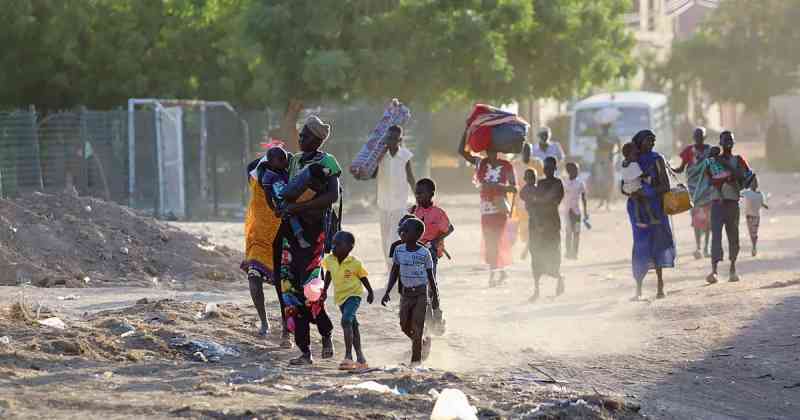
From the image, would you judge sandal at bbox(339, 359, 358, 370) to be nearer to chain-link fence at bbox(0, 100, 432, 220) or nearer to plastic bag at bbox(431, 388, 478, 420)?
plastic bag at bbox(431, 388, 478, 420)

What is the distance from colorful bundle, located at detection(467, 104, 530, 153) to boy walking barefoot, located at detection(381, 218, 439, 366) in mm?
5079

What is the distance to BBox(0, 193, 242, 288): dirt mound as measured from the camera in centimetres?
1453

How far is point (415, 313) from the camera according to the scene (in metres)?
9.24

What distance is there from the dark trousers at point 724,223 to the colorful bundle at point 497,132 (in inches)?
83.3

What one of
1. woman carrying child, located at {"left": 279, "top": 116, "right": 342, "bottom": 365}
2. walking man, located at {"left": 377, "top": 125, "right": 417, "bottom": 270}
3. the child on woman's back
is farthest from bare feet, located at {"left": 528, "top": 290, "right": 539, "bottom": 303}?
woman carrying child, located at {"left": 279, "top": 116, "right": 342, "bottom": 365}

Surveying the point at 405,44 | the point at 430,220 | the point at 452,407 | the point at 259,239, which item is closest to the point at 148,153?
the point at 405,44

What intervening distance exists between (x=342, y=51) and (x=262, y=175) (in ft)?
63.4

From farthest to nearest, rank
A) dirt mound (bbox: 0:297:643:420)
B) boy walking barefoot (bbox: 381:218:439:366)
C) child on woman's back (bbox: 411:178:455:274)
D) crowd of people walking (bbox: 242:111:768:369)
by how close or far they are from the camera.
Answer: child on woman's back (bbox: 411:178:455:274)
boy walking barefoot (bbox: 381:218:439:366)
crowd of people walking (bbox: 242:111:768:369)
dirt mound (bbox: 0:297:643:420)

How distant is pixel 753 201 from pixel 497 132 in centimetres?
432

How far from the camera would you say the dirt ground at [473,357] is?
7332mm

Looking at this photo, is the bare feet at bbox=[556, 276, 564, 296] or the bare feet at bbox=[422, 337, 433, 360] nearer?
the bare feet at bbox=[422, 337, 433, 360]

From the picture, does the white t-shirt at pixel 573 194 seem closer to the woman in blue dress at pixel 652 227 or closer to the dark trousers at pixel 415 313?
the woman in blue dress at pixel 652 227

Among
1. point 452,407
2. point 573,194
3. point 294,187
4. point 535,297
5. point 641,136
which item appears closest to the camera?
point 452,407

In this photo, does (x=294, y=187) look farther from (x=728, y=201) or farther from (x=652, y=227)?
(x=728, y=201)
